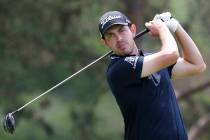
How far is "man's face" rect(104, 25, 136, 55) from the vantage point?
3949mm

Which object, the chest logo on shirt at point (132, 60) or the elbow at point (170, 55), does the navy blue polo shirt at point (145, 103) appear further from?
the elbow at point (170, 55)

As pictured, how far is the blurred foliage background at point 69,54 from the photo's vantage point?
12297 millimetres

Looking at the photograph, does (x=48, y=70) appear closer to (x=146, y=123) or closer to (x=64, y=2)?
(x=64, y=2)

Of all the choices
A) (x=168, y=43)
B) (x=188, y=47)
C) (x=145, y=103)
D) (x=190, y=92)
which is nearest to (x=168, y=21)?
(x=188, y=47)

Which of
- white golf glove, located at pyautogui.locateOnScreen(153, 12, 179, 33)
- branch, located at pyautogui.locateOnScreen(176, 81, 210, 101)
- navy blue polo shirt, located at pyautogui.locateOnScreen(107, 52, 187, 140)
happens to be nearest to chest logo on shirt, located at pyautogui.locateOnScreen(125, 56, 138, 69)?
navy blue polo shirt, located at pyautogui.locateOnScreen(107, 52, 187, 140)

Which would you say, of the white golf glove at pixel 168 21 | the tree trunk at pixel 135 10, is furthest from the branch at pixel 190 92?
the white golf glove at pixel 168 21

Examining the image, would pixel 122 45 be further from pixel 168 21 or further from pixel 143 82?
pixel 168 21

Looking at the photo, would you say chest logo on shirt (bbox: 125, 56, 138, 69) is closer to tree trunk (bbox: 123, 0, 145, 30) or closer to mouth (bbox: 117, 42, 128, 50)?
mouth (bbox: 117, 42, 128, 50)

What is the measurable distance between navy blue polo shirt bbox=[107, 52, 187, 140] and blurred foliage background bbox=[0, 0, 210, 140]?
25.2 ft

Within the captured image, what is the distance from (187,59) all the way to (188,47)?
0.29 feet

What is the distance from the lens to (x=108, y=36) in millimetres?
4012

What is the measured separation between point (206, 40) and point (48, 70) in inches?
102

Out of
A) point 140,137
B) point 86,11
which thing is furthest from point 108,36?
point 86,11

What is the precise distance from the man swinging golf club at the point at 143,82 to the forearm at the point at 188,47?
22 cm
